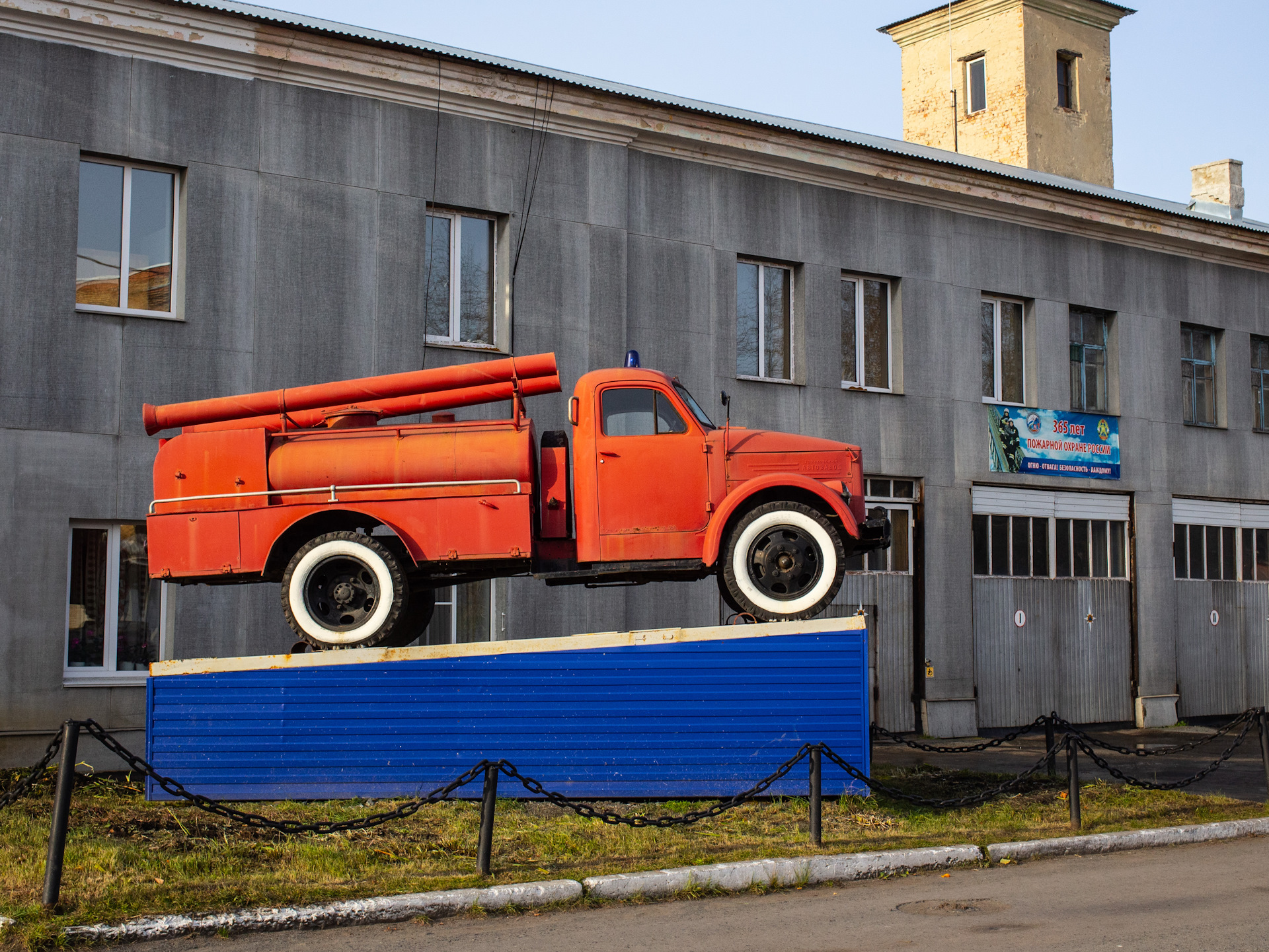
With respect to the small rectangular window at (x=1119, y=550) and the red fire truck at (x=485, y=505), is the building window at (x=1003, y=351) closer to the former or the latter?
the small rectangular window at (x=1119, y=550)

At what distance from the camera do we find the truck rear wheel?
9711 mm

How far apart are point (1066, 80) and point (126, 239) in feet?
100

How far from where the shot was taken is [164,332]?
13.7m

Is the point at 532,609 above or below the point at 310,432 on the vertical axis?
below

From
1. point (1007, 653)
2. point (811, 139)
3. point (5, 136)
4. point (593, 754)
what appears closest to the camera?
point (593, 754)

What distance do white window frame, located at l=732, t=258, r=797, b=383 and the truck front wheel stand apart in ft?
25.7

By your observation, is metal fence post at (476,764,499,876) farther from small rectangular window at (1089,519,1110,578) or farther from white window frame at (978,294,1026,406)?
small rectangular window at (1089,519,1110,578)

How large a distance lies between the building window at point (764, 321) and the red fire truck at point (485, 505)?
7.56m

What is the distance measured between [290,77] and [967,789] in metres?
10.7

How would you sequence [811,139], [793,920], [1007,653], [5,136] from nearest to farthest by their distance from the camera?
1. [793,920]
2. [5,136]
3. [811,139]
4. [1007,653]

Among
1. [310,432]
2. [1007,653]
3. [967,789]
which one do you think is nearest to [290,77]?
[310,432]

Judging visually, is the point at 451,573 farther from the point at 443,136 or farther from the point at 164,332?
the point at 443,136

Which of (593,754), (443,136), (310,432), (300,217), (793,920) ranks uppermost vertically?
(443,136)

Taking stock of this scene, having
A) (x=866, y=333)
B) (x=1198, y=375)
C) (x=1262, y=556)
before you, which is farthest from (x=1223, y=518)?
(x=866, y=333)
